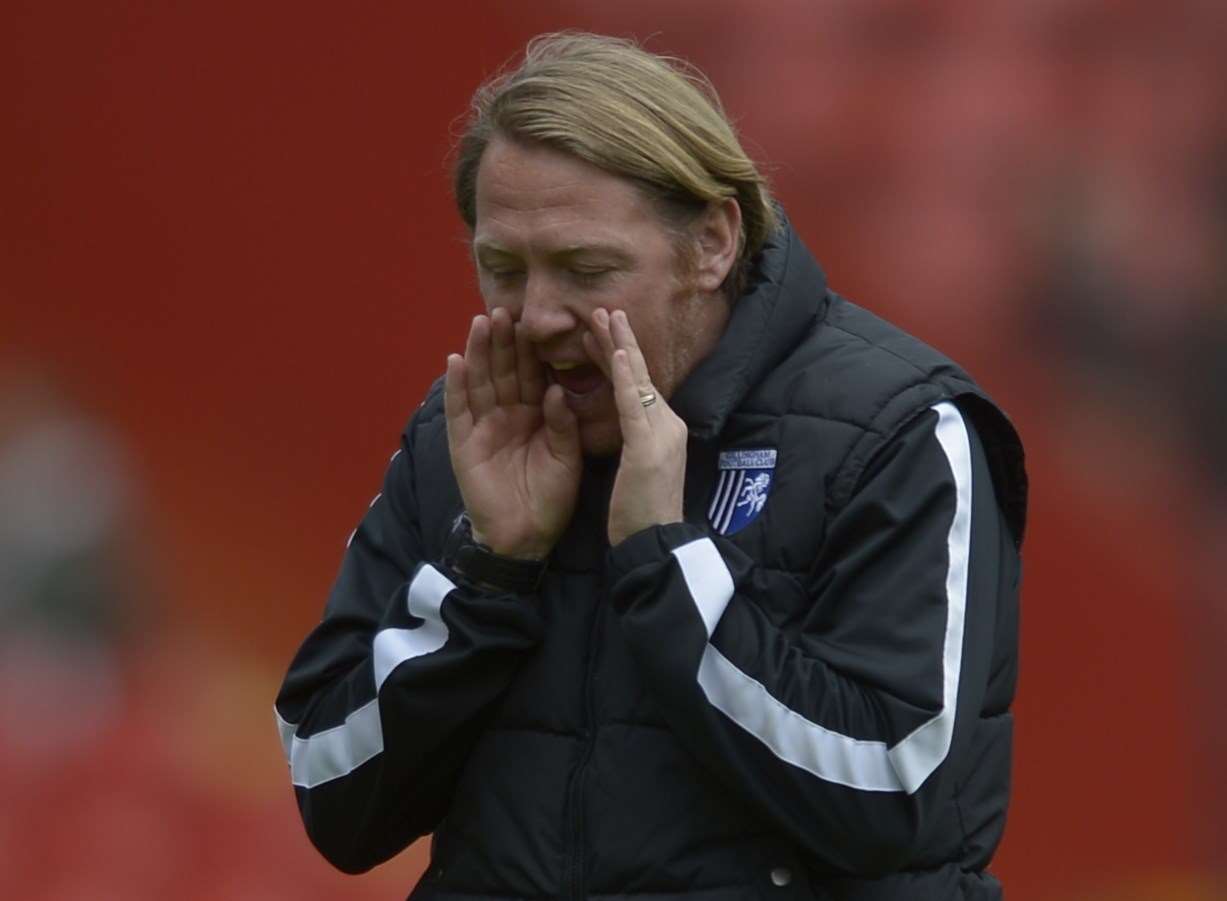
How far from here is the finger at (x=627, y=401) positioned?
233 centimetres

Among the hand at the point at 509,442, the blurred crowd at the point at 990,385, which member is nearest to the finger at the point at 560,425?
the hand at the point at 509,442

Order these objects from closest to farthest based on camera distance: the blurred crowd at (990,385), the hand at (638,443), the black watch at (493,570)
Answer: the hand at (638,443) < the black watch at (493,570) < the blurred crowd at (990,385)

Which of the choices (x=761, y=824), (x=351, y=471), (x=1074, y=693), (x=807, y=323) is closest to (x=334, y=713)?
(x=761, y=824)

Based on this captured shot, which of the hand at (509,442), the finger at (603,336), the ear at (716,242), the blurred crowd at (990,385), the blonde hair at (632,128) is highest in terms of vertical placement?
the blonde hair at (632,128)

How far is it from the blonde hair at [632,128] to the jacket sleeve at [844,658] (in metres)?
0.37

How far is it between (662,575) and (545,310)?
1.18 feet

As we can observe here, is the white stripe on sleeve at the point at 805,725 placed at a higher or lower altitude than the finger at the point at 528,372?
lower

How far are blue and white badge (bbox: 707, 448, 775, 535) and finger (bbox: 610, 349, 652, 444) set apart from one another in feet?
0.41

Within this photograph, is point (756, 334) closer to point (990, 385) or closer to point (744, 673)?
point (744, 673)

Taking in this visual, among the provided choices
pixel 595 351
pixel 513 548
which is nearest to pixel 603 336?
pixel 595 351

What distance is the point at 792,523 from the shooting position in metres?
2.32

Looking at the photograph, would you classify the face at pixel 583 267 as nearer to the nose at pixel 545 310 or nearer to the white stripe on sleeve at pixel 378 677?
the nose at pixel 545 310

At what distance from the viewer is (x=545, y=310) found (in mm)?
2420

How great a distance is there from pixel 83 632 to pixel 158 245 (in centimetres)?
80
